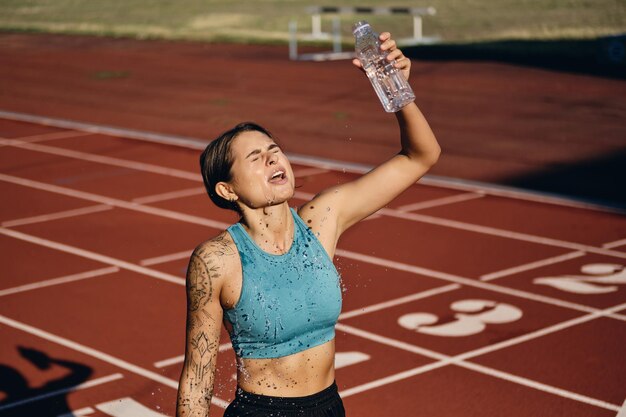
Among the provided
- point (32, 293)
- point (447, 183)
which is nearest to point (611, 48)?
point (447, 183)

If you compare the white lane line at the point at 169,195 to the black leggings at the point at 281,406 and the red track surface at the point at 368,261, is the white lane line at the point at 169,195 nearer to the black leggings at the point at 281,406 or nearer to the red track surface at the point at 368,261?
the red track surface at the point at 368,261

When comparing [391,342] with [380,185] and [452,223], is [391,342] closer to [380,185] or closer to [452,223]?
[452,223]

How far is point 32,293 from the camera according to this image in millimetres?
9219

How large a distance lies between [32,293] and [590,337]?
14.3 ft

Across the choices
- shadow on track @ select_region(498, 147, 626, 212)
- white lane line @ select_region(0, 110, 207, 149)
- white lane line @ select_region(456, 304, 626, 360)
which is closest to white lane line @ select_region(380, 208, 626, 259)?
shadow on track @ select_region(498, 147, 626, 212)

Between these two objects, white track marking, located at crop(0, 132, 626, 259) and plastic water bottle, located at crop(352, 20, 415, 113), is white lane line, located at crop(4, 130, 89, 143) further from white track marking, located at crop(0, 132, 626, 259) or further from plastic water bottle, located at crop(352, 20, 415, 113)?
plastic water bottle, located at crop(352, 20, 415, 113)

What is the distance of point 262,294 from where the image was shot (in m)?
3.61

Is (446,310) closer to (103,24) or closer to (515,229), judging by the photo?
(515,229)

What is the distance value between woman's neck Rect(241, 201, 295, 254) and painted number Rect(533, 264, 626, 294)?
5686mm

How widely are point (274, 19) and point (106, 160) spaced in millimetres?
18367

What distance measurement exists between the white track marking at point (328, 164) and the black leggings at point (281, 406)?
27.4 feet

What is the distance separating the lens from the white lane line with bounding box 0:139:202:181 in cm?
1377

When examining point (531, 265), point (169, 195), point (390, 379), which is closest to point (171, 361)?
point (390, 379)

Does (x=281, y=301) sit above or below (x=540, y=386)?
above
